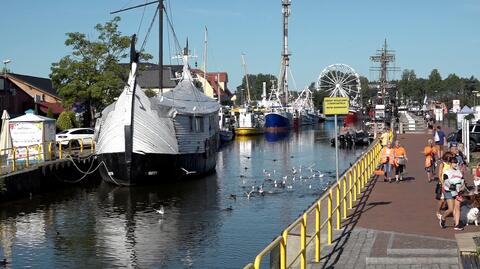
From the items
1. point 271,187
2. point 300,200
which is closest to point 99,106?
point 271,187

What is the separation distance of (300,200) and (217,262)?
1080 cm

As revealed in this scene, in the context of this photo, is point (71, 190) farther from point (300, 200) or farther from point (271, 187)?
point (300, 200)

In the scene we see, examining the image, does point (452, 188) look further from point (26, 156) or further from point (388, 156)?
point (26, 156)

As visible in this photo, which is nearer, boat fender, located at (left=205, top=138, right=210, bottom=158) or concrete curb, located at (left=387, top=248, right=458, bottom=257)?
concrete curb, located at (left=387, top=248, right=458, bottom=257)

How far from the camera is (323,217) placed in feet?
53.0

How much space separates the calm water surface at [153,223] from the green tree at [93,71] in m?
17.5

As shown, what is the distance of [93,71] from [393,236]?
1578 inches

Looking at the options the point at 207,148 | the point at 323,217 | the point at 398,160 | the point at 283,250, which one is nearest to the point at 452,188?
the point at 323,217

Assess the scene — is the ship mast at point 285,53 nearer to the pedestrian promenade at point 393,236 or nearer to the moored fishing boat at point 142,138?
the moored fishing boat at point 142,138

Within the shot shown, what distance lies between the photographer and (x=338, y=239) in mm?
13188

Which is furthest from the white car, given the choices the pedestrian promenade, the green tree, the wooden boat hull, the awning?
the wooden boat hull

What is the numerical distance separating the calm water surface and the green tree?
687 inches

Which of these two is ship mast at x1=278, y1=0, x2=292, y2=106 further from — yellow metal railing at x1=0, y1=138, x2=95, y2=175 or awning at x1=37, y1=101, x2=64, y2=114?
yellow metal railing at x1=0, y1=138, x2=95, y2=175

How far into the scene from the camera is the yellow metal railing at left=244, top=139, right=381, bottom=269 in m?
8.78
